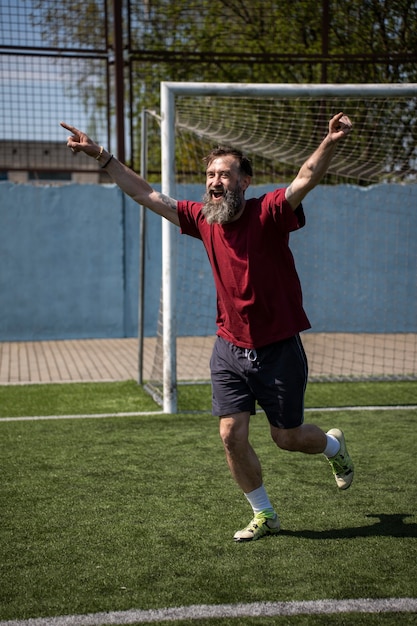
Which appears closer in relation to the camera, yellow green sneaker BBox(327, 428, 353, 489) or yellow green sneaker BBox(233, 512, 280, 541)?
yellow green sneaker BBox(233, 512, 280, 541)

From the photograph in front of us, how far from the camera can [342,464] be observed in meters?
5.02

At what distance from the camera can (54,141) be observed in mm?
14008

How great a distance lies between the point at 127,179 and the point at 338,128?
133 centimetres

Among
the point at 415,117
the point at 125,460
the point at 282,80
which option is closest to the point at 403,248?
the point at 415,117

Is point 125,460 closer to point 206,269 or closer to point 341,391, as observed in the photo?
point 341,391

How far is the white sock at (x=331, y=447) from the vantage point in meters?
4.86

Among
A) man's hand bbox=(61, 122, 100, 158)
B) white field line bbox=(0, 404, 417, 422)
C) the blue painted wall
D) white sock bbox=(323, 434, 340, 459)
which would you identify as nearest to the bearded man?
white sock bbox=(323, 434, 340, 459)

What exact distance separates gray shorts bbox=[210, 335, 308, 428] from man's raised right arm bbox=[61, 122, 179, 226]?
860mm

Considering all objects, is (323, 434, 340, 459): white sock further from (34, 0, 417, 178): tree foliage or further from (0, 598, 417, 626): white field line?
(34, 0, 417, 178): tree foliage

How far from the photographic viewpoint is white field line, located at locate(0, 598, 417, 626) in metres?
3.42

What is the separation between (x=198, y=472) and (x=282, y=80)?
476 inches

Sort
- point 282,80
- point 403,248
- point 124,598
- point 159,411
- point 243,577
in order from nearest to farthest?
point 124,598 → point 243,577 → point 159,411 → point 403,248 → point 282,80

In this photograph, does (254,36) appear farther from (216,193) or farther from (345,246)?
(216,193)

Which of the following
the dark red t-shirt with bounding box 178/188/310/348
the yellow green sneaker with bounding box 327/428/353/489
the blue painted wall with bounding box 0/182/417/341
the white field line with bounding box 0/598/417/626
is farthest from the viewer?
the blue painted wall with bounding box 0/182/417/341
